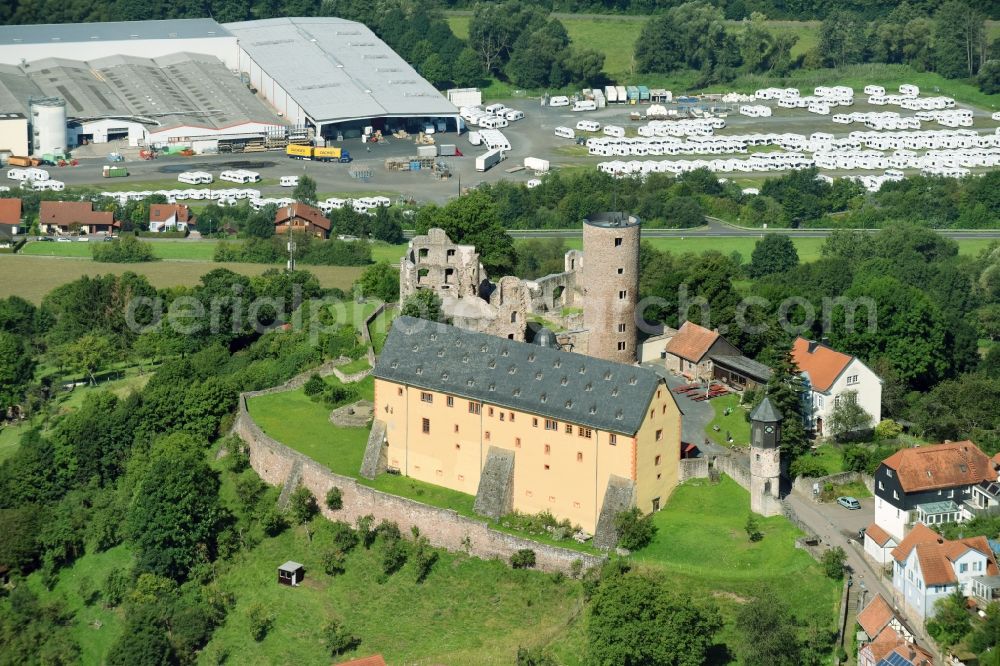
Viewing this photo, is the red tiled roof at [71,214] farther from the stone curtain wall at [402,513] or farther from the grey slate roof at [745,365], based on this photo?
the grey slate roof at [745,365]

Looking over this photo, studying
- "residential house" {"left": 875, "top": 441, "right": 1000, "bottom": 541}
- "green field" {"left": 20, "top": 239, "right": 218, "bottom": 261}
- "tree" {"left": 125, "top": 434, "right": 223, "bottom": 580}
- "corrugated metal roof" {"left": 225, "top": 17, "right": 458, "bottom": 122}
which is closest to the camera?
"residential house" {"left": 875, "top": 441, "right": 1000, "bottom": 541}

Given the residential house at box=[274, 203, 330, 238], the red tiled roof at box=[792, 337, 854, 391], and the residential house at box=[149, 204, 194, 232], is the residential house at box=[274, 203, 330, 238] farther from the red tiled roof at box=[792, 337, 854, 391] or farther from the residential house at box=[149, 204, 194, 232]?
the red tiled roof at box=[792, 337, 854, 391]

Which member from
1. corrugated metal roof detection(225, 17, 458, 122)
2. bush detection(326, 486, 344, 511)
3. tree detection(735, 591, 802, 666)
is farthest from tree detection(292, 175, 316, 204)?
tree detection(735, 591, 802, 666)

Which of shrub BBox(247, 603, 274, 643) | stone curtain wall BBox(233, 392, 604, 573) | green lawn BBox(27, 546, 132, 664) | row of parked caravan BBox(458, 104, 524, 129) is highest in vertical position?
row of parked caravan BBox(458, 104, 524, 129)

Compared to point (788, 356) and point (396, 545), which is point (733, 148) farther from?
point (396, 545)

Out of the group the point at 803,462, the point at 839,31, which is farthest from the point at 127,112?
the point at 803,462

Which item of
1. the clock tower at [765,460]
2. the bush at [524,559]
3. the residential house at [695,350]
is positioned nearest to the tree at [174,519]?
the bush at [524,559]
